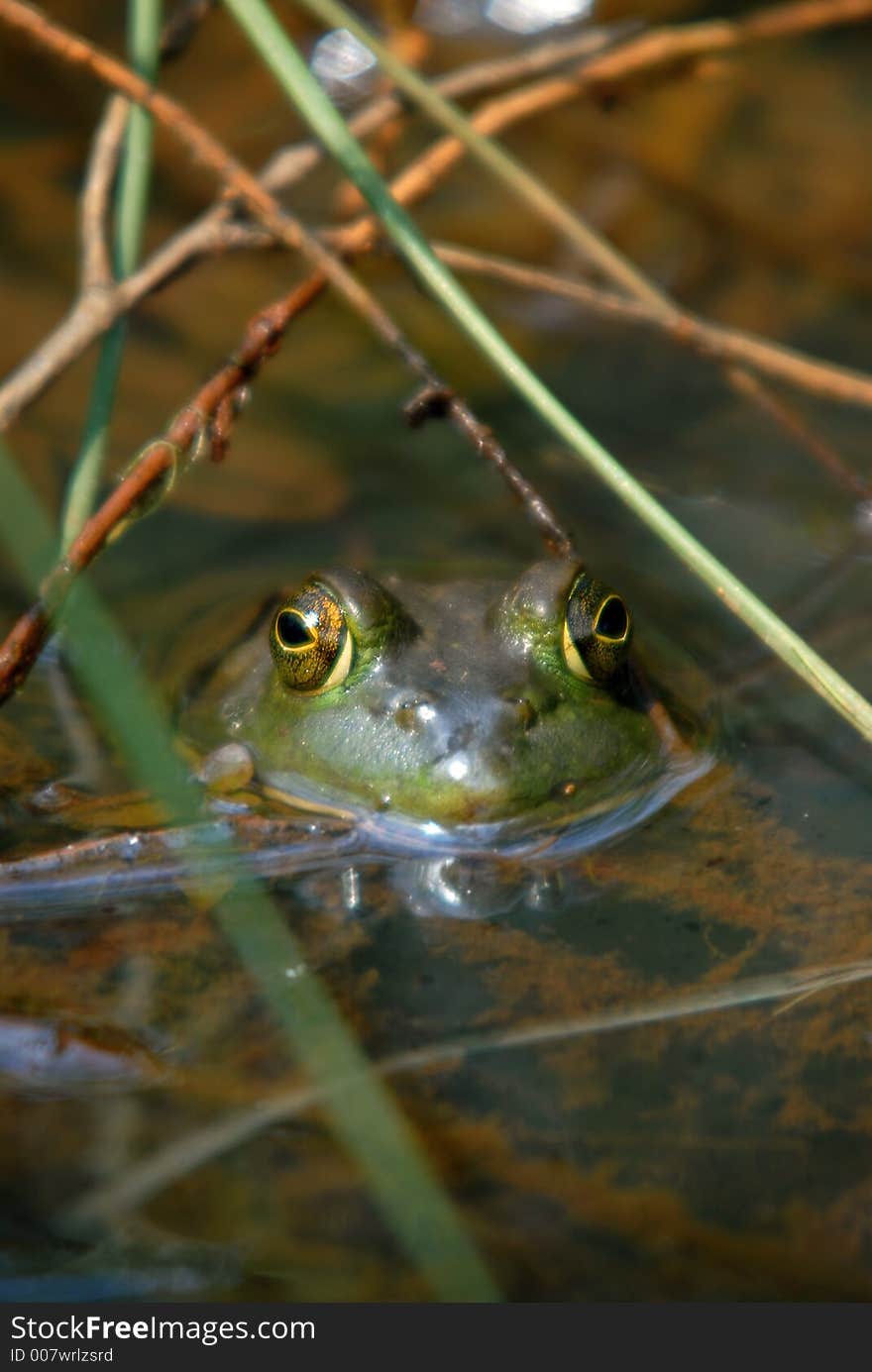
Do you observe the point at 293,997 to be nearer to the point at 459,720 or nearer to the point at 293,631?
A: the point at 459,720

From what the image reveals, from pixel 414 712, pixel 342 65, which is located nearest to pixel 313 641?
pixel 414 712

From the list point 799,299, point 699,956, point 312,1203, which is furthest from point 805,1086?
point 799,299

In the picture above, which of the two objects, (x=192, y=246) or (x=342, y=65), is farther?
(x=342, y=65)

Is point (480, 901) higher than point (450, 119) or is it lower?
lower

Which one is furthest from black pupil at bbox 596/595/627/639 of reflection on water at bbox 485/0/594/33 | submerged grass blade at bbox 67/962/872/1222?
reflection on water at bbox 485/0/594/33

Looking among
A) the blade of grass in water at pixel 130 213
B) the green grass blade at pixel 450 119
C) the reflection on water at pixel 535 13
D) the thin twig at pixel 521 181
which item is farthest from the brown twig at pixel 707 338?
the reflection on water at pixel 535 13

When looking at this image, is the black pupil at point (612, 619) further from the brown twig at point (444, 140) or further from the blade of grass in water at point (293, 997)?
the brown twig at point (444, 140)

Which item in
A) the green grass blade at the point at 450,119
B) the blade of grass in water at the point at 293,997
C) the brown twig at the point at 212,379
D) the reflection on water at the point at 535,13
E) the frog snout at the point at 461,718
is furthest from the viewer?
the reflection on water at the point at 535,13
